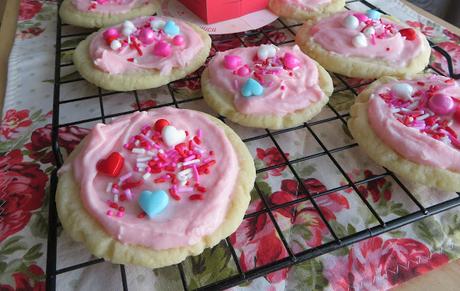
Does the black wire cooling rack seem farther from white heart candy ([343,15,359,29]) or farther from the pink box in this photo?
white heart candy ([343,15,359,29])

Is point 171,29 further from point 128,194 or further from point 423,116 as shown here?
point 423,116

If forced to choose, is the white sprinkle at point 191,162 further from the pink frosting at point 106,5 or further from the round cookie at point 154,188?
the pink frosting at point 106,5

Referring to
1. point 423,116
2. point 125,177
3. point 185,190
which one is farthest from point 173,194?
point 423,116

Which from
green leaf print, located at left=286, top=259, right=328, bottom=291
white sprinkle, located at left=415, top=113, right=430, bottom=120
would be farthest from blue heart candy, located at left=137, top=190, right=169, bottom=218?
white sprinkle, located at left=415, top=113, right=430, bottom=120

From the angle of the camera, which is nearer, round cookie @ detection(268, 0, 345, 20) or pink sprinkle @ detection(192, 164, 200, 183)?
pink sprinkle @ detection(192, 164, 200, 183)

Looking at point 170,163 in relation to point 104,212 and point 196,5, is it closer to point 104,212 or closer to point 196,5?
point 104,212

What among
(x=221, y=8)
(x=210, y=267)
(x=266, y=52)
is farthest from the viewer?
(x=221, y=8)

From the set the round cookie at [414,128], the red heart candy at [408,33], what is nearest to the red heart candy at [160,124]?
the round cookie at [414,128]

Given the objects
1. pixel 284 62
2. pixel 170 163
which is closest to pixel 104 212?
pixel 170 163
